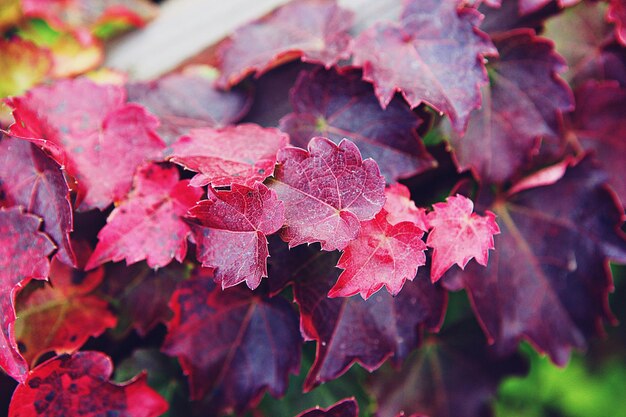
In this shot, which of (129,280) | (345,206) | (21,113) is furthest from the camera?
(129,280)

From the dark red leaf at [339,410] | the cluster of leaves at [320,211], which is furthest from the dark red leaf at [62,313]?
the dark red leaf at [339,410]

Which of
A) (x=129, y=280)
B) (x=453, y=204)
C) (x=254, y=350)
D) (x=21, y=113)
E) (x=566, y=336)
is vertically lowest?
(x=566, y=336)

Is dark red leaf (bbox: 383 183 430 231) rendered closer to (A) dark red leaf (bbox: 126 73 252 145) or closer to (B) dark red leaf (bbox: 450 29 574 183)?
(B) dark red leaf (bbox: 450 29 574 183)

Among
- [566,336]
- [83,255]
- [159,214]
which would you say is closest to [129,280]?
[83,255]

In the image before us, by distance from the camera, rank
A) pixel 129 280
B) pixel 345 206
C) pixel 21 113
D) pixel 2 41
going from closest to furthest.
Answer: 1. pixel 345 206
2. pixel 21 113
3. pixel 129 280
4. pixel 2 41

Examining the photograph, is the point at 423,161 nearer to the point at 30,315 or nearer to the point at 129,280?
the point at 129,280

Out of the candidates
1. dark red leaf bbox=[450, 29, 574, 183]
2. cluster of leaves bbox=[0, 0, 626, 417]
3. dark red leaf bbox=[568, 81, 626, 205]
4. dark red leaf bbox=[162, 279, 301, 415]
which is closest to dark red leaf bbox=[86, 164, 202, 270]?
cluster of leaves bbox=[0, 0, 626, 417]

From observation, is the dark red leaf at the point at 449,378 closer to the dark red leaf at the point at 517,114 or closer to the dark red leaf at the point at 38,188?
the dark red leaf at the point at 517,114

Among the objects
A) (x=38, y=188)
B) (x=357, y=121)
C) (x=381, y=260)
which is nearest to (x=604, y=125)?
(x=357, y=121)
